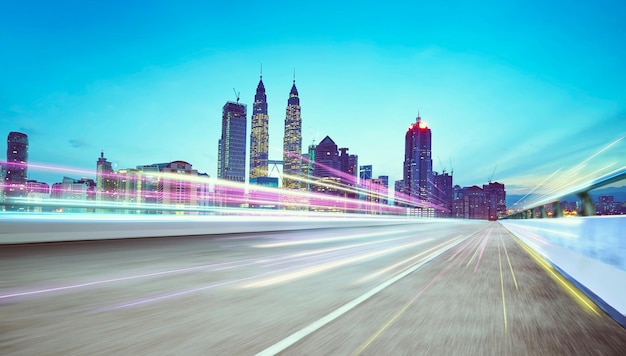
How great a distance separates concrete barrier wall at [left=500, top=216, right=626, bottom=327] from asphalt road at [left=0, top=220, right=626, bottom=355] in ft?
0.97

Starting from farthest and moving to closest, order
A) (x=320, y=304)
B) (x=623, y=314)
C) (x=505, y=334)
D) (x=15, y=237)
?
1. (x=15, y=237)
2. (x=320, y=304)
3. (x=623, y=314)
4. (x=505, y=334)

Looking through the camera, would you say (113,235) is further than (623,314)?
Yes

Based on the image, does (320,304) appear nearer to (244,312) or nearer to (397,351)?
(244,312)

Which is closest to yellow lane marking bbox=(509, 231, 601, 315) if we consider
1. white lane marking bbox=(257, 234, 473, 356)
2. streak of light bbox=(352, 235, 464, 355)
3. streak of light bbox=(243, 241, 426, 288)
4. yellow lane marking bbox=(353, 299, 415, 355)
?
streak of light bbox=(352, 235, 464, 355)

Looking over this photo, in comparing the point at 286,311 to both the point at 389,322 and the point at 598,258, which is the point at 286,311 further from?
the point at 598,258

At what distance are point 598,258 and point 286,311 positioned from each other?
4289 millimetres

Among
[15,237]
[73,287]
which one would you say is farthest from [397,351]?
[15,237]

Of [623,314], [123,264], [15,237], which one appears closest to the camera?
[623,314]

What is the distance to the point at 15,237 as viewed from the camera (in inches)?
515

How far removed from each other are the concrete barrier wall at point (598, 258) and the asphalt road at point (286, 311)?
30 centimetres

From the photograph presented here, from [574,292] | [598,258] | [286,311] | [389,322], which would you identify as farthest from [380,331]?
[574,292]

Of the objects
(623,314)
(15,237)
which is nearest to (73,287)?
(623,314)

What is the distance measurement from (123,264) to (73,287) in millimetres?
2885

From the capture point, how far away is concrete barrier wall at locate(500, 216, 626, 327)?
505cm
